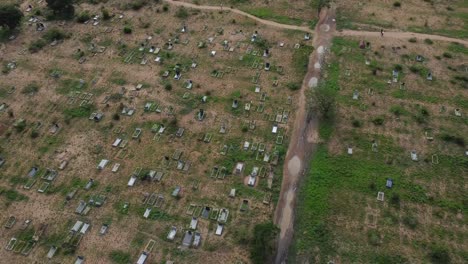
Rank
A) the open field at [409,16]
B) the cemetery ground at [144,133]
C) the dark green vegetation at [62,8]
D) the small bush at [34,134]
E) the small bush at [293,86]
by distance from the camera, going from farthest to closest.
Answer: the dark green vegetation at [62,8] → the open field at [409,16] → the small bush at [293,86] → the small bush at [34,134] → the cemetery ground at [144,133]

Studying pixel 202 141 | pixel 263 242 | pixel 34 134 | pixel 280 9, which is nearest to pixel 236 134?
pixel 202 141

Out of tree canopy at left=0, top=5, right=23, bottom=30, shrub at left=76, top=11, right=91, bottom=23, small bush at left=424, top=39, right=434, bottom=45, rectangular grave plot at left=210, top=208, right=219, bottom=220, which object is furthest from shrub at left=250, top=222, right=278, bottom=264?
tree canopy at left=0, top=5, right=23, bottom=30

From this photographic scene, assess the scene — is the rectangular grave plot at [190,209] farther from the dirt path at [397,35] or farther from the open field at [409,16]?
the open field at [409,16]

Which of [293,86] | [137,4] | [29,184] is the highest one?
[137,4]

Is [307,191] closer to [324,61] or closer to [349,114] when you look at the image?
[349,114]

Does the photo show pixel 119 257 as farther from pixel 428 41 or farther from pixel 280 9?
pixel 428 41

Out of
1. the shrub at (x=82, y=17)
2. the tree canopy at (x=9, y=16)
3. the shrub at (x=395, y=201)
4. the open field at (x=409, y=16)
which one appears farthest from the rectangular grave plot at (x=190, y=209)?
the tree canopy at (x=9, y=16)

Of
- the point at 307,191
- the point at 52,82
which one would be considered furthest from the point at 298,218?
the point at 52,82
